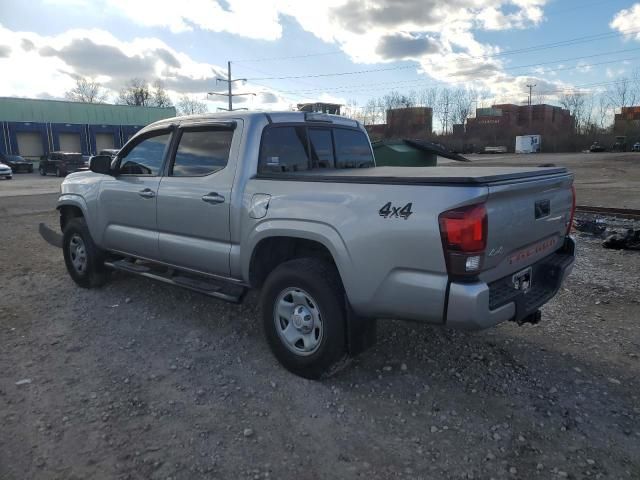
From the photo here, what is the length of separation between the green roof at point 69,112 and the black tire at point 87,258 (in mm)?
48862

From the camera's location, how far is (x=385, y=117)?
282ft

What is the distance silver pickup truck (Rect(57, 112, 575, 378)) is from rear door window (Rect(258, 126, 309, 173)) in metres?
0.01

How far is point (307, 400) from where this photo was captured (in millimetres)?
3295

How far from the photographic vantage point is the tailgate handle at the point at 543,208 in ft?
10.5

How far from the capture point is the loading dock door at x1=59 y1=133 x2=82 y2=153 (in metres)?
49.7

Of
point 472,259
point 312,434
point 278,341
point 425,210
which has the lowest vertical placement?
point 312,434

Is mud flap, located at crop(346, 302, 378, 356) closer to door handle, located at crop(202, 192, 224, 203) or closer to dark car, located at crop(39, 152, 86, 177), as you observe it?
door handle, located at crop(202, 192, 224, 203)

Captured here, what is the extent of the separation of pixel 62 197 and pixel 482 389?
5.16m

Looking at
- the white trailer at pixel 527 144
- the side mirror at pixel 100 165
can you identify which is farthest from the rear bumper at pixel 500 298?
the white trailer at pixel 527 144

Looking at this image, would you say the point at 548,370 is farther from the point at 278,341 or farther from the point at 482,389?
the point at 278,341

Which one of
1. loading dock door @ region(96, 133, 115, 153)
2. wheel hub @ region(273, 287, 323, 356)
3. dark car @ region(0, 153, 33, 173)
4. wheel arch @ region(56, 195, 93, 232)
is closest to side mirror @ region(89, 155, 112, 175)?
wheel arch @ region(56, 195, 93, 232)

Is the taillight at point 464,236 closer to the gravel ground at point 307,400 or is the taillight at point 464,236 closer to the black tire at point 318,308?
the black tire at point 318,308

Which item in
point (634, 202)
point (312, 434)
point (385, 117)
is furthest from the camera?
point (385, 117)

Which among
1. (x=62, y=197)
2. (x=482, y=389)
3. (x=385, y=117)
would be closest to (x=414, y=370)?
(x=482, y=389)
